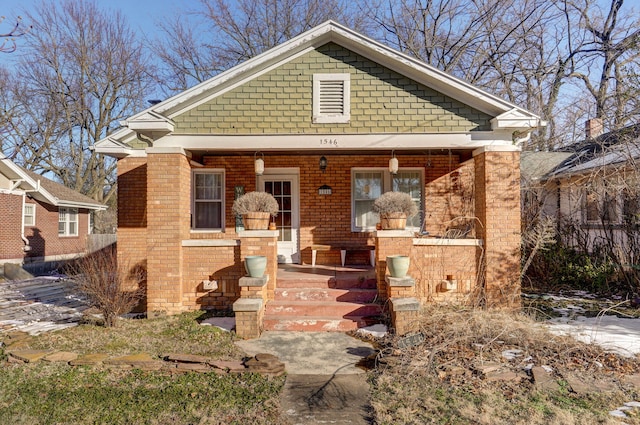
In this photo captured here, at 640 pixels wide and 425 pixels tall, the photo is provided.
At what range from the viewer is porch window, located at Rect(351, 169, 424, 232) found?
32.3 feet

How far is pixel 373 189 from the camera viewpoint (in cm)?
995

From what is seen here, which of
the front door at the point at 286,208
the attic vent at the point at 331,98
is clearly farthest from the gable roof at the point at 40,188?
the attic vent at the point at 331,98

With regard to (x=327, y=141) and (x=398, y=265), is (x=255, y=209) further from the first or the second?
(x=398, y=265)

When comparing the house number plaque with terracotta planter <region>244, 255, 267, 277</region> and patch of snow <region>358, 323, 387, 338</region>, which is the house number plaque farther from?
patch of snow <region>358, 323, 387, 338</region>

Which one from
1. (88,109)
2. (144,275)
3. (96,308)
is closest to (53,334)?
(96,308)

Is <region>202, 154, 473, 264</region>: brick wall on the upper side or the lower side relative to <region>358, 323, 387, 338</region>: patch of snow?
upper

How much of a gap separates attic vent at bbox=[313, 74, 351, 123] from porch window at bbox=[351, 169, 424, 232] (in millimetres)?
2510

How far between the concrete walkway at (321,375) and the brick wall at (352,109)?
3.98 m

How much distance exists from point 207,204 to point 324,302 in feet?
15.0

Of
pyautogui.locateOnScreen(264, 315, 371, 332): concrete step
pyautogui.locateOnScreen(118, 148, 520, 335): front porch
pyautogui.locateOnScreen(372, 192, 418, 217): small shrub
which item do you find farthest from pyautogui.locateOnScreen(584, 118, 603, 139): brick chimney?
pyautogui.locateOnScreen(264, 315, 371, 332): concrete step

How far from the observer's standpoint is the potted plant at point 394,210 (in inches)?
286

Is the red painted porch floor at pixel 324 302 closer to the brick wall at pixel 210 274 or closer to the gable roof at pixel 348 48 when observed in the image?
the brick wall at pixel 210 274

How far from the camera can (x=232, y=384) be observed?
4.48m

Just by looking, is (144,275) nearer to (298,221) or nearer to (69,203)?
(298,221)
